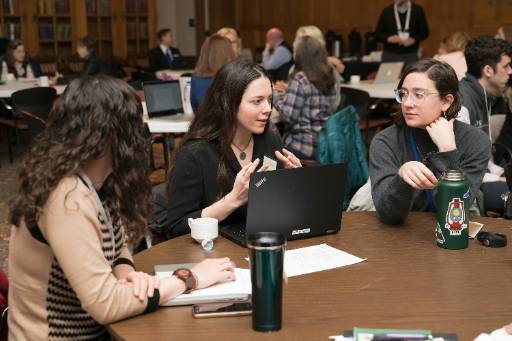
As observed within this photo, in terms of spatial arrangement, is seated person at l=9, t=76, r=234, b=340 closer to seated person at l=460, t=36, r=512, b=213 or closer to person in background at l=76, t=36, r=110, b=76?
seated person at l=460, t=36, r=512, b=213

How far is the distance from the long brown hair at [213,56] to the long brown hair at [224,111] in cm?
291

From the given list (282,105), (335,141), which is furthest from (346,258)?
(282,105)

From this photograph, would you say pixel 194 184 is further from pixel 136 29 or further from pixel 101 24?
pixel 136 29

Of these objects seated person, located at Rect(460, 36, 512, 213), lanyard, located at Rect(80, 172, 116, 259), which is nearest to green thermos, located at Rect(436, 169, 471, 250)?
lanyard, located at Rect(80, 172, 116, 259)

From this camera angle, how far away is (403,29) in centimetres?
840

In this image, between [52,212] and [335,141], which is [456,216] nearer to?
[52,212]

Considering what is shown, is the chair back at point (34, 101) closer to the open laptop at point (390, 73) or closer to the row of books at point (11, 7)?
the open laptop at point (390, 73)

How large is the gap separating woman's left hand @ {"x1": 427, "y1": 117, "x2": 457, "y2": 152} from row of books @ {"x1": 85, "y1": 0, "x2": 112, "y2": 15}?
10363 millimetres

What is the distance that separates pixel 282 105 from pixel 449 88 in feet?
9.59

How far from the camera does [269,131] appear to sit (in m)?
2.92

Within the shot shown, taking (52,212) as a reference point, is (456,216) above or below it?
below

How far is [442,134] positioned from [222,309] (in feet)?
3.98

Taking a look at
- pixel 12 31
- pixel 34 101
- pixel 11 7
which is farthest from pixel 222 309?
pixel 11 7

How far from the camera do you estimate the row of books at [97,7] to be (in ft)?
39.6
